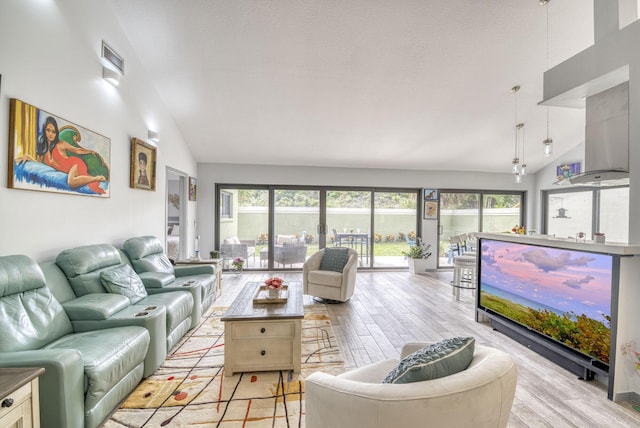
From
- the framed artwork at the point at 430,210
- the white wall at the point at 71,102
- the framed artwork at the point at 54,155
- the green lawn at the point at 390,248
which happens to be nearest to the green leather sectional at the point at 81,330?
the white wall at the point at 71,102

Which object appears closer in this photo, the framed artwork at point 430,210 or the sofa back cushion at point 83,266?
the sofa back cushion at point 83,266

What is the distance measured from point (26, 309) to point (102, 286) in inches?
27.9

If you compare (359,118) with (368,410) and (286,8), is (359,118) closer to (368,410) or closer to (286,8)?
(286,8)

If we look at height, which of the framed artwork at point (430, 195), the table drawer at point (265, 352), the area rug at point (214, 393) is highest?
the framed artwork at point (430, 195)

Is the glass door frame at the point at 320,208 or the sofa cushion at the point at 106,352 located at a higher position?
the glass door frame at the point at 320,208

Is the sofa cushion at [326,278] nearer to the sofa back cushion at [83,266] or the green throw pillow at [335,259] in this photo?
the green throw pillow at [335,259]

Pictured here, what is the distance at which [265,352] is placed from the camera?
2.43 m

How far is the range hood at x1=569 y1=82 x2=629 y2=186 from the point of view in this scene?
255cm

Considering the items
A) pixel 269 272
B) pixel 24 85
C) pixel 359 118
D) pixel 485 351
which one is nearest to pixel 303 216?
pixel 269 272

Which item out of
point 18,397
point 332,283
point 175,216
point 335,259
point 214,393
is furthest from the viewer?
point 175,216

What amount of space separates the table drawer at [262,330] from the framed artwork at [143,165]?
7.95 ft

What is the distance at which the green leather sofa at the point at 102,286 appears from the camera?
2432 mm

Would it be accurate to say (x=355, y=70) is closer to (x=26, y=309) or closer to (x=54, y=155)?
(x=54, y=155)

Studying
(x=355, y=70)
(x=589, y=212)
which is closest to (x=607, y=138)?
(x=355, y=70)
